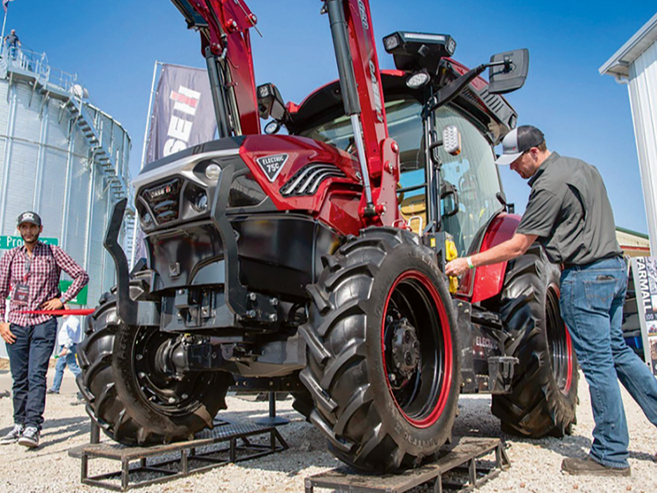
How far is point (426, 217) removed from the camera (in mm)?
4203

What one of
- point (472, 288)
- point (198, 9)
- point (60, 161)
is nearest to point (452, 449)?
point (472, 288)

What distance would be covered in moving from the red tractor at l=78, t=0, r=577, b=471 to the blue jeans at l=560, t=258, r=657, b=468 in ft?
2.16

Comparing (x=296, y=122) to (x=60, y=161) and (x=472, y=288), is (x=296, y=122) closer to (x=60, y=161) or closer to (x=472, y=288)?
(x=472, y=288)

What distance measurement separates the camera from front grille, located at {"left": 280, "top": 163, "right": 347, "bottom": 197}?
314 cm

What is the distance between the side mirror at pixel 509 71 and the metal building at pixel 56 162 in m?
23.2

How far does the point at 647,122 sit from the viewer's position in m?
12.5

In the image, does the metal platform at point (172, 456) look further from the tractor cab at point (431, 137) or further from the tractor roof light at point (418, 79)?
the tractor roof light at point (418, 79)

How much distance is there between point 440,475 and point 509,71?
247 cm

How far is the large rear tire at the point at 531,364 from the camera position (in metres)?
4.23

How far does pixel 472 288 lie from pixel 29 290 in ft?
12.9

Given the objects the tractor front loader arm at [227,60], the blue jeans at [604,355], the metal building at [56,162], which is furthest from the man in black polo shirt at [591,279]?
the metal building at [56,162]

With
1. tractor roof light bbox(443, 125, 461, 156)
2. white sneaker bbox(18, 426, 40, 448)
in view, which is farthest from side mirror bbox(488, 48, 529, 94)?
white sneaker bbox(18, 426, 40, 448)

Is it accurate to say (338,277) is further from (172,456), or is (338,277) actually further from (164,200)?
(172,456)

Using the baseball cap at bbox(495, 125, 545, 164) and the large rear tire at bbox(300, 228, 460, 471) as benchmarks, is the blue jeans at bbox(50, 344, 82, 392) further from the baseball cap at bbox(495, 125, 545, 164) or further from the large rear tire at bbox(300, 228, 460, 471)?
the baseball cap at bbox(495, 125, 545, 164)
